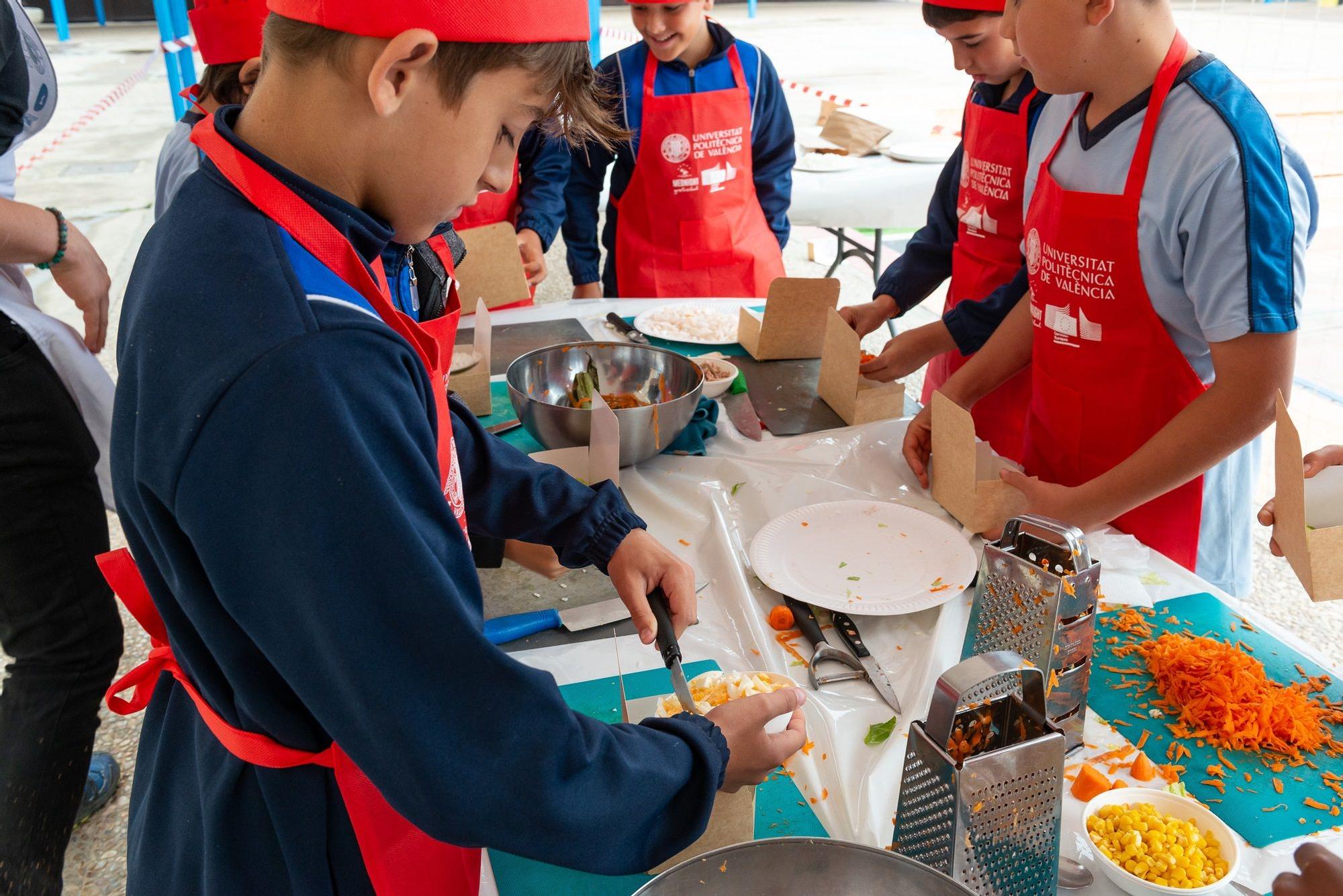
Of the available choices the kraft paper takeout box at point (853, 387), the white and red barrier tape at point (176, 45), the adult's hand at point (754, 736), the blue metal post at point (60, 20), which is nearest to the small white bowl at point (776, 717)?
the adult's hand at point (754, 736)

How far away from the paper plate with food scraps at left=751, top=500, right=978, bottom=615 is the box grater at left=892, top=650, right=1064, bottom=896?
18.0 inches

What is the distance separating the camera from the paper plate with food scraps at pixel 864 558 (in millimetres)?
1431

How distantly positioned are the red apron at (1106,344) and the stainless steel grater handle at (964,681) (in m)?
1.01

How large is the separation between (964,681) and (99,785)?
2.40m

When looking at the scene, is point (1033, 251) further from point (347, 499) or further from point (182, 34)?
point (182, 34)

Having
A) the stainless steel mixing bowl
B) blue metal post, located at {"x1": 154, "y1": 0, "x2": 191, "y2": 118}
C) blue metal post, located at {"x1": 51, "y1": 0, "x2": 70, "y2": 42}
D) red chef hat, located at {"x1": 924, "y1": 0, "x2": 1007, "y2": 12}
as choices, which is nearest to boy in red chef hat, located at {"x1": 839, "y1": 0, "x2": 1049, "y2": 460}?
red chef hat, located at {"x1": 924, "y1": 0, "x2": 1007, "y2": 12}

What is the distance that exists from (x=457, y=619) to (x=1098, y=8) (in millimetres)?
1411

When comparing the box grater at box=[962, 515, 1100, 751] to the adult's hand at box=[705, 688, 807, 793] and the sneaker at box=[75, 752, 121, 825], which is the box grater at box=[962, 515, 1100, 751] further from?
the sneaker at box=[75, 752, 121, 825]

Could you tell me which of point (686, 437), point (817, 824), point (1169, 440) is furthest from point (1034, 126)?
point (817, 824)

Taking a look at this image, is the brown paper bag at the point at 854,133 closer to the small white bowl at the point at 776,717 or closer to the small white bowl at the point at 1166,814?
the small white bowl at the point at 776,717

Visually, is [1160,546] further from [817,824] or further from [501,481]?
[501,481]

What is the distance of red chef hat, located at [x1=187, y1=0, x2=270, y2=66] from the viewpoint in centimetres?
183

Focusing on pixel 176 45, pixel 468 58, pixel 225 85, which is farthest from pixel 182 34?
pixel 468 58

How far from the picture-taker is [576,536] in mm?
1311
